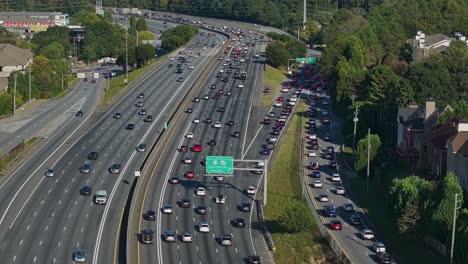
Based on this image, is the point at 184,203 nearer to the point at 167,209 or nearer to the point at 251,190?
the point at 167,209

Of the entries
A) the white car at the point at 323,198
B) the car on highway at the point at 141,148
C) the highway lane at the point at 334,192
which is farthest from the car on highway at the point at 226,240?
the car on highway at the point at 141,148

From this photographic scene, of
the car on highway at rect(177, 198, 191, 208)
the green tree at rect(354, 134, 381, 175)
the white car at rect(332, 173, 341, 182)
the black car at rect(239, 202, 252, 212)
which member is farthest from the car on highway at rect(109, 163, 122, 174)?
the green tree at rect(354, 134, 381, 175)

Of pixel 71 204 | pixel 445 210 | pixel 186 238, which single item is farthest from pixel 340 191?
pixel 71 204

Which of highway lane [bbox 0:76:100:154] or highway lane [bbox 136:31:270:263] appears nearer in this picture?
highway lane [bbox 136:31:270:263]

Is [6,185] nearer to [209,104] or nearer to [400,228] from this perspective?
[400,228]

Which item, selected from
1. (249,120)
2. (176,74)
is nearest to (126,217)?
(249,120)

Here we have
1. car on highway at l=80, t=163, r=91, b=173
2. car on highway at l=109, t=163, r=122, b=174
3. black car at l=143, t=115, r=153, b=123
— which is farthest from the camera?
black car at l=143, t=115, r=153, b=123

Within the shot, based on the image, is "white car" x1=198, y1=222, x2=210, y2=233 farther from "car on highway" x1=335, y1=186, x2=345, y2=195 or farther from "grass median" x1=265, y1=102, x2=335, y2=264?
"car on highway" x1=335, y1=186, x2=345, y2=195
